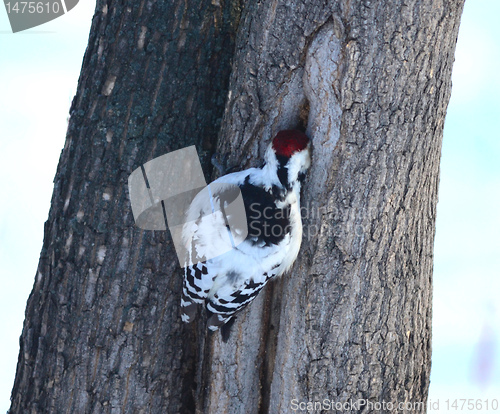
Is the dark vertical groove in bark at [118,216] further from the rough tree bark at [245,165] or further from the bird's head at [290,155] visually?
the bird's head at [290,155]

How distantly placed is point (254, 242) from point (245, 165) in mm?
283

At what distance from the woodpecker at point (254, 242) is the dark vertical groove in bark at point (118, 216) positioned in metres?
0.18

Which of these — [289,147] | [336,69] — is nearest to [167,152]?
[289,147]

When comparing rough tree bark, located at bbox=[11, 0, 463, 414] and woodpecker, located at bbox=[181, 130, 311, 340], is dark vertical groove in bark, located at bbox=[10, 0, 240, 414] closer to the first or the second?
rough tree bark, located at bbox=[11, 0, 463, 414]

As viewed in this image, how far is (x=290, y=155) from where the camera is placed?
1702 millimetres

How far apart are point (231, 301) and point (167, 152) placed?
1.92ft

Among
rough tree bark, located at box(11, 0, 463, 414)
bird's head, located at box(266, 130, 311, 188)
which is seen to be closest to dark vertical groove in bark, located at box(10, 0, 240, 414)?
rough tree bark, located at box(11, 0, 463, 414)

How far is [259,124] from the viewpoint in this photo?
6.04 ft

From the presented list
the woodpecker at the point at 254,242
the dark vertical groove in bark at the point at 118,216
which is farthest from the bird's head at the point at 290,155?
the dark vertical groove in bark at the point at 118,216

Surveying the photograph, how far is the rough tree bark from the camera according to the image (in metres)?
1.72

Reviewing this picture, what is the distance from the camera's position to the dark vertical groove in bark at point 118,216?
1.91 m

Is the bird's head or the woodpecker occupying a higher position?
the bird's head

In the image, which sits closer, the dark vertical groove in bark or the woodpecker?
the woodpecker

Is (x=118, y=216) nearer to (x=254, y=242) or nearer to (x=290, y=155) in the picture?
(x=254, y=242)
